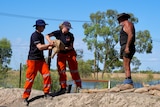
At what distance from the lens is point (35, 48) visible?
9.27 metres

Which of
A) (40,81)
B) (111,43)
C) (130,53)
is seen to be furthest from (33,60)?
(111,43)

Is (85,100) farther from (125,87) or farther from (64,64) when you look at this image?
(64,64)

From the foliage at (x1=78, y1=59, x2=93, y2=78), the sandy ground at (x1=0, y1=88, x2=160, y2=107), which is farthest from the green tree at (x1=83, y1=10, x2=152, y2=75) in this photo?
the sandy ground at (x1=0, y1=88, x2=160, y2=107)

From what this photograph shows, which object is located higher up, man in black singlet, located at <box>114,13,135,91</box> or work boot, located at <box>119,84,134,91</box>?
man in black singlet, located at <box>114,13,135,91</box>

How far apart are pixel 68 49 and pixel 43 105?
1.56 metres

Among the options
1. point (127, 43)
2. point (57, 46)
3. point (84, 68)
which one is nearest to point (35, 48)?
point (57, 46)

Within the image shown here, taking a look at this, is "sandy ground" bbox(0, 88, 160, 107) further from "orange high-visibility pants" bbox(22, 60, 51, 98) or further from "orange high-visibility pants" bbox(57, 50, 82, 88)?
"orange high-visibility pants" bbox(57, 50, 82, 88)

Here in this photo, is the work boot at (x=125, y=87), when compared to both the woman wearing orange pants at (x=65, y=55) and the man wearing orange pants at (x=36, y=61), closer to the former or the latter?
the woman wearing orange pants at (x=65, y=55)

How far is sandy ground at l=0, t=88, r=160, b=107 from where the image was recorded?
7.75m

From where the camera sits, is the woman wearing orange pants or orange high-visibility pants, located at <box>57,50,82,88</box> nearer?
the woman wearing orange pants

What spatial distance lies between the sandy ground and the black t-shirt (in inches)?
42.5

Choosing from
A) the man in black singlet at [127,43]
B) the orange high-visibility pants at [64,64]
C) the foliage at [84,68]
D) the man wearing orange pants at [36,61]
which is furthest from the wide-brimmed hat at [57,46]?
the foliage at [84,68]

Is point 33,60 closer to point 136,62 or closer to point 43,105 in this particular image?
point 43,105

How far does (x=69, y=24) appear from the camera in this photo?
31.6ft
